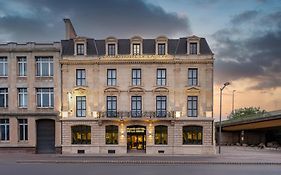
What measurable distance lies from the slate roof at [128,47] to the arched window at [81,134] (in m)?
A: 9.75

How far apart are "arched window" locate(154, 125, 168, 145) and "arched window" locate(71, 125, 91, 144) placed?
8701mm

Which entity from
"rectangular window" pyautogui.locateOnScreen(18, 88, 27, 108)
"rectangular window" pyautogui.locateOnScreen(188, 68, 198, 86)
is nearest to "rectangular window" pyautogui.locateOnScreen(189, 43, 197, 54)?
"rectangular window" pyautogui.locateOnScreen(188, 68, 198, 86)

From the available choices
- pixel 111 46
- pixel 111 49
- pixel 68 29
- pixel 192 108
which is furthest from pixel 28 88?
pixel 192 108

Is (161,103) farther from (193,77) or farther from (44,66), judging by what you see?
(44,66)

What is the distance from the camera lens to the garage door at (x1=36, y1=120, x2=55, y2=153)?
43906 millimetres

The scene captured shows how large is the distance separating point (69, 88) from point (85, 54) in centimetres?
490

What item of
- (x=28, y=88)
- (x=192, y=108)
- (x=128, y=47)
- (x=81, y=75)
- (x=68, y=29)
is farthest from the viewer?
(x=68, y=29)

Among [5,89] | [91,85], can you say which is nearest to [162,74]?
[91,85]

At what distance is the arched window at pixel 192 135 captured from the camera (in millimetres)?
43562

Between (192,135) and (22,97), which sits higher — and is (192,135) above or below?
below

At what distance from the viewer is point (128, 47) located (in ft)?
149

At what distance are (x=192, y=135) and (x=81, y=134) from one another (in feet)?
47.1

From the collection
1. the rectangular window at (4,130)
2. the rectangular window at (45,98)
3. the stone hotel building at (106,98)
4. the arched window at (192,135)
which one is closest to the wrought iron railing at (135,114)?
the stone hotel building at (106,98)

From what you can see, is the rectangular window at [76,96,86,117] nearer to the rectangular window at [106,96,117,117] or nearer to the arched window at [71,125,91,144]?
the arched window at [71,125,91,144]
